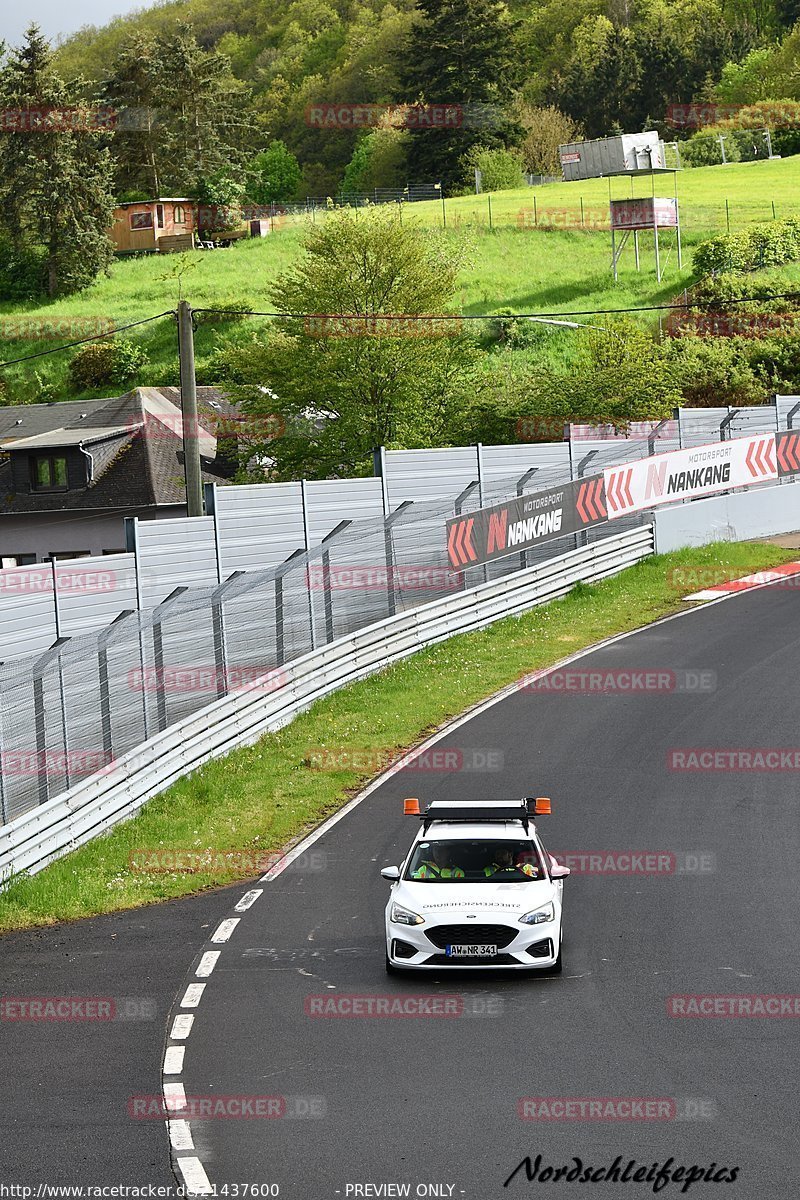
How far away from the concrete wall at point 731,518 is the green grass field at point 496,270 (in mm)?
29487

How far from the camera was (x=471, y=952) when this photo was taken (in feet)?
42.5

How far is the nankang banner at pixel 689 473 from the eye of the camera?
34.4m

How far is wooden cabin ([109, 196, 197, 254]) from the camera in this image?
103 meters

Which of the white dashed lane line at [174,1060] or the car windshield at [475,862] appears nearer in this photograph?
the white dashed lane line at [174,1060]

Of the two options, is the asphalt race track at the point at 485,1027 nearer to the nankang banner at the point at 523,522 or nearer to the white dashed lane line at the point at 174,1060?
the white dashed lane line at the point at 174,1060

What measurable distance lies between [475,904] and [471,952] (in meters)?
0.43

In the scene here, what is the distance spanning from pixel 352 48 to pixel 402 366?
14660cm

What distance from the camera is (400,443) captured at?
4466 centimetres

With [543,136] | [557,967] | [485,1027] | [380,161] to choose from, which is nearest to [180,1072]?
[485,1027]

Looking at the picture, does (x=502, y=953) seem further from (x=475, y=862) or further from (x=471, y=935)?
(x=475, y=862)

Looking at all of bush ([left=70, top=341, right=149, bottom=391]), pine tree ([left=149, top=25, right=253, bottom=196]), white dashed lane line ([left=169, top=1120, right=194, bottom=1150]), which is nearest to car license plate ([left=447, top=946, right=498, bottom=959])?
white dashed lane line ([left=169, top=1120, right=194, bottom=1150])

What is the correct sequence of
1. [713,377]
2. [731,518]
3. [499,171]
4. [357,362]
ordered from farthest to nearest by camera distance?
[499,171]
[713,377]
[357,362]
[731,518]

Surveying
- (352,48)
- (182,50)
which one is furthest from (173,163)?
(352,48)

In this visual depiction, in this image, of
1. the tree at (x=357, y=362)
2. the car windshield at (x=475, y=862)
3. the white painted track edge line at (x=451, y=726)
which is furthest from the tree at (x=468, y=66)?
the car windshield at (x=475, y=862)
